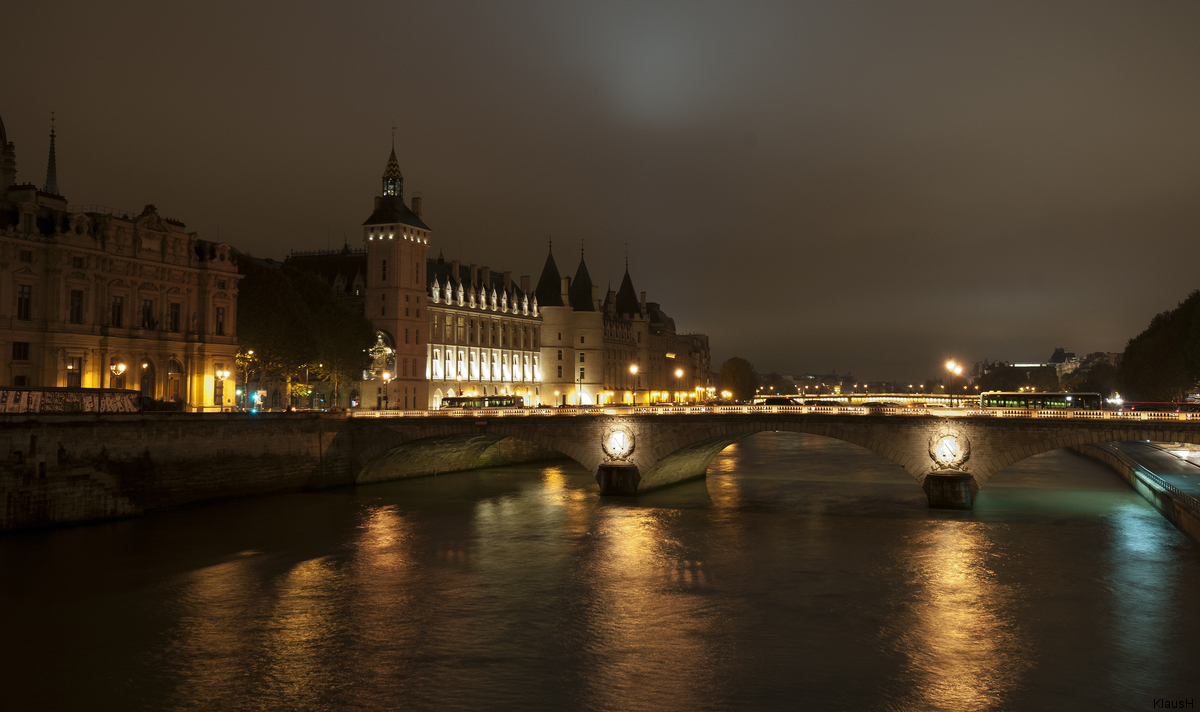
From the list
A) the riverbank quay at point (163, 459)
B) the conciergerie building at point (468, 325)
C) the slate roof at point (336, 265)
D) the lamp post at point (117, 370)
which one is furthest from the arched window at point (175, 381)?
the slate roof at point (336, 265)

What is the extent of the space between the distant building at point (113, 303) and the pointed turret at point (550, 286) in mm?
73076

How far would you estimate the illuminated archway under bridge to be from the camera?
46.2 meters

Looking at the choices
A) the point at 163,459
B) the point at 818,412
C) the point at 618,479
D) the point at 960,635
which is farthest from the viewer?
the point at 618,479

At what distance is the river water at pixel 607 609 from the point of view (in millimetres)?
23891

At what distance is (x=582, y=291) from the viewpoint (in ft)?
485

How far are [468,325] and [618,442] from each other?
6637 centimetres

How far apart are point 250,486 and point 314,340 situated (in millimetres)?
21553

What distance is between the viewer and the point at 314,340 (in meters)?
75.9

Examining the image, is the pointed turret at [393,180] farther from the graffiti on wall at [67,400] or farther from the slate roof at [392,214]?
the graffiti on wall at [67,400]

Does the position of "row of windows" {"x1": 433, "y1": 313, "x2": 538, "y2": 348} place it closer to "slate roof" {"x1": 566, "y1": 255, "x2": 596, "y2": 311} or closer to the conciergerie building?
the conciergerie building

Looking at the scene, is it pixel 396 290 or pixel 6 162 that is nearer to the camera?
pixel 6 162

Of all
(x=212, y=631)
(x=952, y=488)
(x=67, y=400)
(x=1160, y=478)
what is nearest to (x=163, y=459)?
(x=67, y=400)

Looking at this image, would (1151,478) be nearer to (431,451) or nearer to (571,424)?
(571,424)

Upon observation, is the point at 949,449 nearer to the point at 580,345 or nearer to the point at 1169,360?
the point at 1169,360
